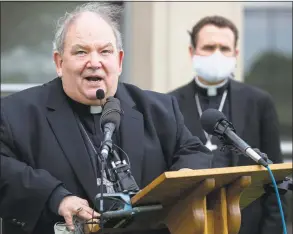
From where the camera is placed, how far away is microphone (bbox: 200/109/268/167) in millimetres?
3498

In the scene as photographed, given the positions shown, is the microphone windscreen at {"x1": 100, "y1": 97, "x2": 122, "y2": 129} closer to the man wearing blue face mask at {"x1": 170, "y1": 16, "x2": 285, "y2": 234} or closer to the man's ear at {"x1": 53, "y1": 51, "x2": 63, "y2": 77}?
the man's ear at {"x1": 53, "y1": 51, "x2": 63, "y2": 77}

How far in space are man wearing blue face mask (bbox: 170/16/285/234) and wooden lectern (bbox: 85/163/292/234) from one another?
1631 mm

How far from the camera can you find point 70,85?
4242 millimetres

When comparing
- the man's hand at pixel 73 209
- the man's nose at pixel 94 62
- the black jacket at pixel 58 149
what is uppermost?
the man's nose at pixel 94 62

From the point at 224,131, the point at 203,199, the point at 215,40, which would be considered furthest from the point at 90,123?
the point at 215,40

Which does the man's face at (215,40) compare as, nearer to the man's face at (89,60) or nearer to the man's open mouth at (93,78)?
the man's face at (89,60)

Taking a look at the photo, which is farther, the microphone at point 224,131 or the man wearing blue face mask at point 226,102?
the man wearing blue face mask at point 226,102

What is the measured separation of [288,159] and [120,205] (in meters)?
4.47

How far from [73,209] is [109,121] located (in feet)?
1.43

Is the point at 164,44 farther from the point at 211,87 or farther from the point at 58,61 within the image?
the point at 58,61

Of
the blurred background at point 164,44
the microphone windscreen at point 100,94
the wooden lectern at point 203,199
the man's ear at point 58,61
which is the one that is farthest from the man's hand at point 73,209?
the blurred background at point 164,44

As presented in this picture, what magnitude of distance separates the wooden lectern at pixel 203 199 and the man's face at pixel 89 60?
78cm

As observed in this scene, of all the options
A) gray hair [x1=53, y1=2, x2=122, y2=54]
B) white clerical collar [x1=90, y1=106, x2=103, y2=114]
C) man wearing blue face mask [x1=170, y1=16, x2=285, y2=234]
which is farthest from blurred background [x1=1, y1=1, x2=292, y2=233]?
white clerical collar [x1=90, y1=106, x2=103, y2=114]

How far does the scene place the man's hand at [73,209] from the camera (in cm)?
366
